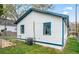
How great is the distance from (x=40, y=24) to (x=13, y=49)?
0.60 m

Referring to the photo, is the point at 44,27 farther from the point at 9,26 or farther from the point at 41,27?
the point at 9,26

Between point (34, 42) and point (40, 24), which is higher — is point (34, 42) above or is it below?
below

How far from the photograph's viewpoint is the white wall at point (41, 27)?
343cm

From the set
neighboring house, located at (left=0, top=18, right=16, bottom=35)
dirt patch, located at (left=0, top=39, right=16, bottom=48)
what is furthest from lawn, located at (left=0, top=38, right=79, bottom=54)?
neighboring house, located at (left=0, top=18, right=16, bottom=35)

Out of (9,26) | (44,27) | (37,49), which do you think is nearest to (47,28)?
(44,27)

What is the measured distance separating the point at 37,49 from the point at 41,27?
0.36m

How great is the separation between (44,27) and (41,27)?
0.16ft

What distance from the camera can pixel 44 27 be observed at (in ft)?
11.5

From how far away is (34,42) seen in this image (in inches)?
140

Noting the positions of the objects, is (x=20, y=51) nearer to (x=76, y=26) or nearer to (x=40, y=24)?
(x=40, y=24)

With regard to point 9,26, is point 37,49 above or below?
below

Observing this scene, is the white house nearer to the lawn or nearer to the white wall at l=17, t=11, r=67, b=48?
the white wall at l=17, t=11, r=67, b=48

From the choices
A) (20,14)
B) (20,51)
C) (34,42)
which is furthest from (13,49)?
(20,14)
